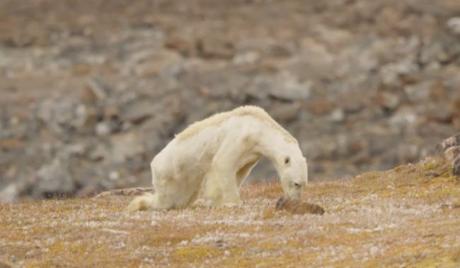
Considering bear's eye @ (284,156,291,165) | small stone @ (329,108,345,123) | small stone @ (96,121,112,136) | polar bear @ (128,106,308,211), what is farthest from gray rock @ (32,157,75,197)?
bear's eye @ (284,156,291,165)

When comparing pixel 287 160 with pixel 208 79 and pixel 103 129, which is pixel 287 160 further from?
pixel 208 79

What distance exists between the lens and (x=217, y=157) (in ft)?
121

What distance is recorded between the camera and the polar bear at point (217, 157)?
36625 millimetres

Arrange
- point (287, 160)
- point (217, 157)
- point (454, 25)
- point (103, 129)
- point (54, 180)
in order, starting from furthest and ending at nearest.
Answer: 1. point (454, 25)
2. point (103, 129)
3. point (54, 180)
4. point (217, 157)
5. point (287, 160)

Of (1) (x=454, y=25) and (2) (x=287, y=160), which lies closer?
(2) (x=287, y=160)

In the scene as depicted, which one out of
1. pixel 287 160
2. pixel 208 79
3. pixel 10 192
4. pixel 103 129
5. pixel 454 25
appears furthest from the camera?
pixel 454 25

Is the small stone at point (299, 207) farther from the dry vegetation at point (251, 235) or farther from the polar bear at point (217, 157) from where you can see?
the polar bear at point (217, 157)

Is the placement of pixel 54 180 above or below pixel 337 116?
below

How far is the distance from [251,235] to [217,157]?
704cm

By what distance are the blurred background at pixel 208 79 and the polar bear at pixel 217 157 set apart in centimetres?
4613

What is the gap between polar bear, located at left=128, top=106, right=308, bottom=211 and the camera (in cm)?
3662

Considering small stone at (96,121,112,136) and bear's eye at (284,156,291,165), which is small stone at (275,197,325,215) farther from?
small stone at (96,121,112,136)

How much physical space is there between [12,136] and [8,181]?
32.4 ft

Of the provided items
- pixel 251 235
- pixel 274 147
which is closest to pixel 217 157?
pixel 274 147
